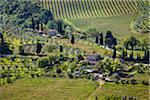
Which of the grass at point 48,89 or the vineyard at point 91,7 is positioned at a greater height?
the vineyard at point 91,7

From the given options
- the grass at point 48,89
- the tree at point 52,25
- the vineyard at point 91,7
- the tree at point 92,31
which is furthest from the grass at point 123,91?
the vineyard at point 91,7

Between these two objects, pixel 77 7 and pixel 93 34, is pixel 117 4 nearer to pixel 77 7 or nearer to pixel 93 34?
pixel 77 7

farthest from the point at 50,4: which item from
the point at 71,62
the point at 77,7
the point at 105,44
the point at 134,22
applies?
the point at 71,62

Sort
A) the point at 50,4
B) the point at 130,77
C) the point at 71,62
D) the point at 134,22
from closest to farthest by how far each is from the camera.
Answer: the point at 130,77 → the point at 71,62 → the point at 134,22 → the point at 50,4

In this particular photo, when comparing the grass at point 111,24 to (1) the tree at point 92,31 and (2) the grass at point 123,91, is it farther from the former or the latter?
(2) the grass at point 123,91

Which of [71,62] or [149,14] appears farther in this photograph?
[149,14]

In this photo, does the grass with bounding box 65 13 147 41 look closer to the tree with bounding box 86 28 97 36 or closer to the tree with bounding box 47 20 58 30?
the tree with bounding box 86 28 97 36
